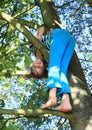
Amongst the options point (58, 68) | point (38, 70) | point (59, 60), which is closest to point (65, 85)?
point (58, 68)

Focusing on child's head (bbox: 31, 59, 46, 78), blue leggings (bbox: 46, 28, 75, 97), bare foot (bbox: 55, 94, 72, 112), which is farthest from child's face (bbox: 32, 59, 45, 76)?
bare foot (bbox: 55, 94, 72, 112)

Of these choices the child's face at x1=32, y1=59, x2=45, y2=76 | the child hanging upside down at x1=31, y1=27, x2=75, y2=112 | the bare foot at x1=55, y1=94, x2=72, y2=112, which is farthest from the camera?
the child's face at x1=32, y1=59, x2=45, y2=76

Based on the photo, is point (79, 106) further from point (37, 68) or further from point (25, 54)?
point (25, 54)

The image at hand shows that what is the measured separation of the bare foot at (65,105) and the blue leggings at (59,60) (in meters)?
0.07

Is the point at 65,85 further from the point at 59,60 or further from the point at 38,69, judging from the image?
the point at 38,69

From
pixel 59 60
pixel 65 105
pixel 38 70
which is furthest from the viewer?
pixel 38 70

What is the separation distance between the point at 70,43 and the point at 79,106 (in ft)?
2.88

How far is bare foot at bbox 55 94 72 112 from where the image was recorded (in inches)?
153

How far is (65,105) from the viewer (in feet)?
13.0

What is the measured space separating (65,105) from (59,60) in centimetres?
59

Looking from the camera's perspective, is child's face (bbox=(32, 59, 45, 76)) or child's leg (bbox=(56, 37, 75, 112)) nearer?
child's leg (bbox=(56, 37, 75, 112))

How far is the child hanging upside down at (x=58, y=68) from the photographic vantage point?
157 inches

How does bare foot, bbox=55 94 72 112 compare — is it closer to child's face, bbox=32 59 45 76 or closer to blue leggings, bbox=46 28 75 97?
blue leggings, bbox=46 28 75 97

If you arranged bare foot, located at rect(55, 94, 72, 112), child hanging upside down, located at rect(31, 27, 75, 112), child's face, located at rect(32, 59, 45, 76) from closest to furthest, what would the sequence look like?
bare foot, located at rect(55, 94, 72, 112)
child hanging upside down, located at rect(31, 27, 75, 112)
child's face, located at rect(32, 59, 45, 76)
